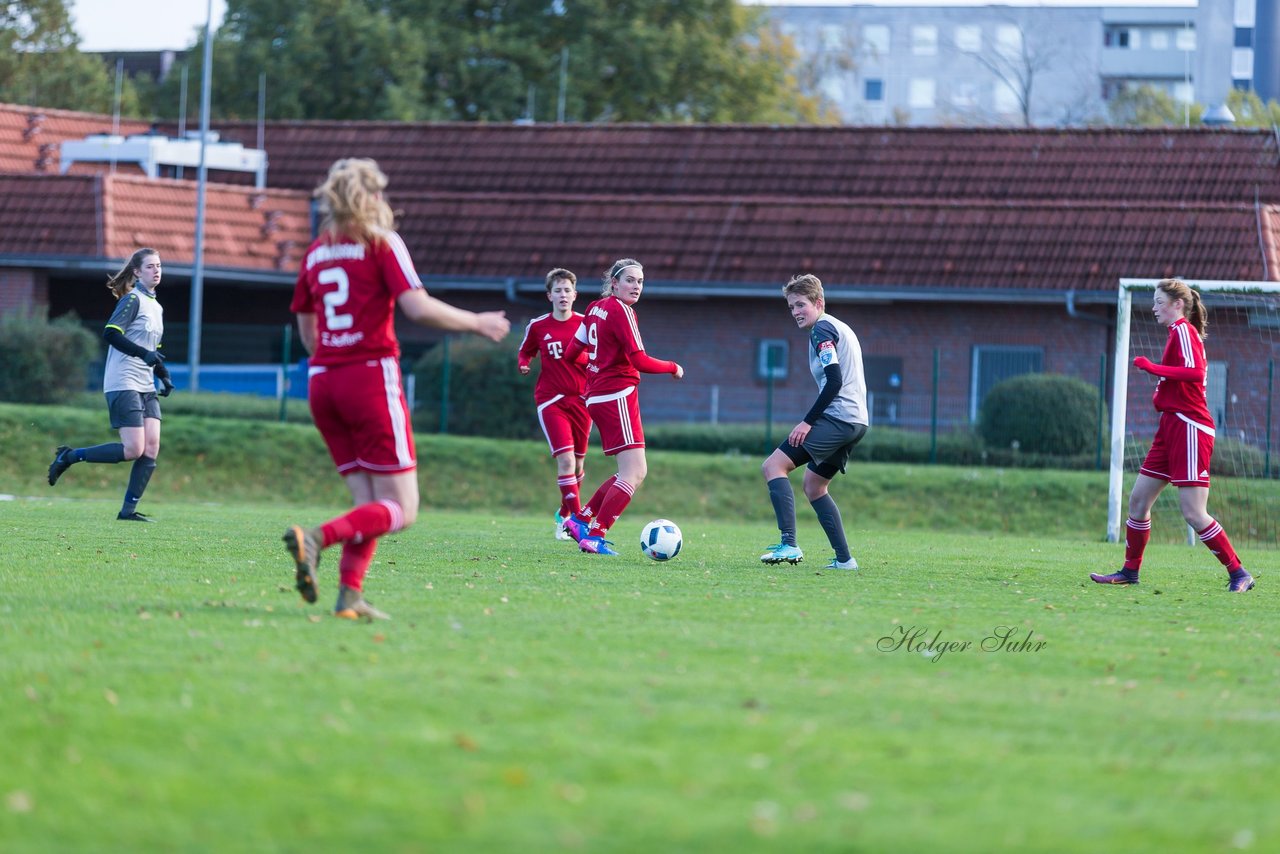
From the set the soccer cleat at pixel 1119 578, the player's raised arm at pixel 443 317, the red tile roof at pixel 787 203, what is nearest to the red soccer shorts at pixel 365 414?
the player's raised arm at pixel 443 317

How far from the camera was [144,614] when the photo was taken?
25.5ft

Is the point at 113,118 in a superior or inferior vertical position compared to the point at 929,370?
superior

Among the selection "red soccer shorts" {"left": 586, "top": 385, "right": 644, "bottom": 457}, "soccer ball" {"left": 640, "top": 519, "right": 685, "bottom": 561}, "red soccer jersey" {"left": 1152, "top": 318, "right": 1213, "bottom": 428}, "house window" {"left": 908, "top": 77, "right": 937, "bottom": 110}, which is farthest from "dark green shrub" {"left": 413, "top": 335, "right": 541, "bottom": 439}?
"house window" {"left": 908, "top": 77, "right": 937, "bottom": 110}

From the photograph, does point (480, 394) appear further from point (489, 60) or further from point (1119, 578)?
point (489, 60)

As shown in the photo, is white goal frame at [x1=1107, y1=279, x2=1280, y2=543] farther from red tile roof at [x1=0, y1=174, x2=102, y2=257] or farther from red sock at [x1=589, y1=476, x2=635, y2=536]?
red tile roof at [x1=0, y1=174, x2=102, y2=257]

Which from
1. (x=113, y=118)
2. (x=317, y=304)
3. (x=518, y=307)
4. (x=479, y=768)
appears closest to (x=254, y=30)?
(x=113, y=118)

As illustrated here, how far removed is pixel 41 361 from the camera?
27.7m

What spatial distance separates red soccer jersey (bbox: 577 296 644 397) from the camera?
12102 millimetres

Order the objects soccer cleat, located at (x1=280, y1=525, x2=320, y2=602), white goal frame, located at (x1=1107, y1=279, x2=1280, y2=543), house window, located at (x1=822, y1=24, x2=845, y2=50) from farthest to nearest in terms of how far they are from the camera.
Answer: house window, located at (x1=822, y1=24, x2=845, y2=50) → white goal frame, located at (x1=1107, y1=279, x2=1280, y2=543) → soccer cleat, located at (x1=280, y1=525, x2=320, y2=602)

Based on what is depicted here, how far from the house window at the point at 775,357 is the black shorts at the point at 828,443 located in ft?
67.3

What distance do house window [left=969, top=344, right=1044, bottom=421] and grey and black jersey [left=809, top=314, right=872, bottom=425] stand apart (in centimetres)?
1960

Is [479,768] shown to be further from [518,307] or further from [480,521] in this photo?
[518,307]

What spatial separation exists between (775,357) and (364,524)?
25.1m

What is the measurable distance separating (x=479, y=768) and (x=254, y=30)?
4667 cm
